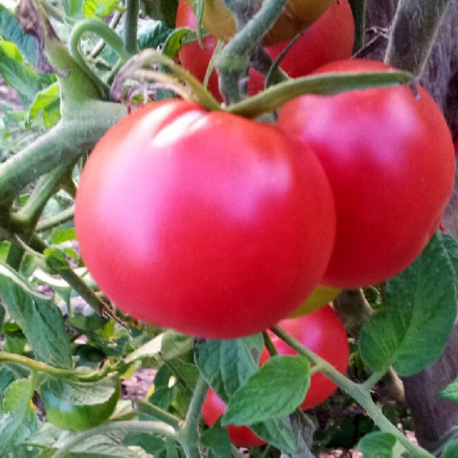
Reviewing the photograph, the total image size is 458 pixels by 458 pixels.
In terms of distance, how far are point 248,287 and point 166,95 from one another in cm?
26

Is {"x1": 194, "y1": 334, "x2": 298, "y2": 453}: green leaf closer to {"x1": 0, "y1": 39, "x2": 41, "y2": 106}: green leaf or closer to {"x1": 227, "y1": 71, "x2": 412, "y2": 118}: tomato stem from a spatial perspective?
{"x1": 227, "y1": 71, "x2": 412, "y2": 118}: tomato stem

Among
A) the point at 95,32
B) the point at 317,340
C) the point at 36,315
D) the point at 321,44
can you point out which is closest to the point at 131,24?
the point at 95,32

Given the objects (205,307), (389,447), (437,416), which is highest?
(205,307)

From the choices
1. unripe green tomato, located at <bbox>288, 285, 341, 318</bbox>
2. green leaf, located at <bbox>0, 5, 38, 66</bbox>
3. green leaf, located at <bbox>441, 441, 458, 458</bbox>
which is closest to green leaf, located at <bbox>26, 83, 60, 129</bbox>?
green leaf, located at <bbox>0, 5, 38, 66</bbox>

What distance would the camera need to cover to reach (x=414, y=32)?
337mm

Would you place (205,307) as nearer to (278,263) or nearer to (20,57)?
(278,263)

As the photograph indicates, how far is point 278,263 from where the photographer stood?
24cm

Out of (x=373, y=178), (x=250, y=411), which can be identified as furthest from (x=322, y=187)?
(x=250, y=411)

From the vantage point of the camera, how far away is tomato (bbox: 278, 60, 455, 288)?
271mm

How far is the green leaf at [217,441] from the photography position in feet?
1.61

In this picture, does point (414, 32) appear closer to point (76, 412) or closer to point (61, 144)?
point (61, 144)

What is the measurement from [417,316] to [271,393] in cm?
14

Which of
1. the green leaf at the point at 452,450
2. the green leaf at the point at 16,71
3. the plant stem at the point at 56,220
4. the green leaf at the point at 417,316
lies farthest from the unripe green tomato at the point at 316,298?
the green leaf at the point at 16,71

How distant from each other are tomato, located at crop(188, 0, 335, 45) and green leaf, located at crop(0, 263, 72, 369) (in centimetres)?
25
